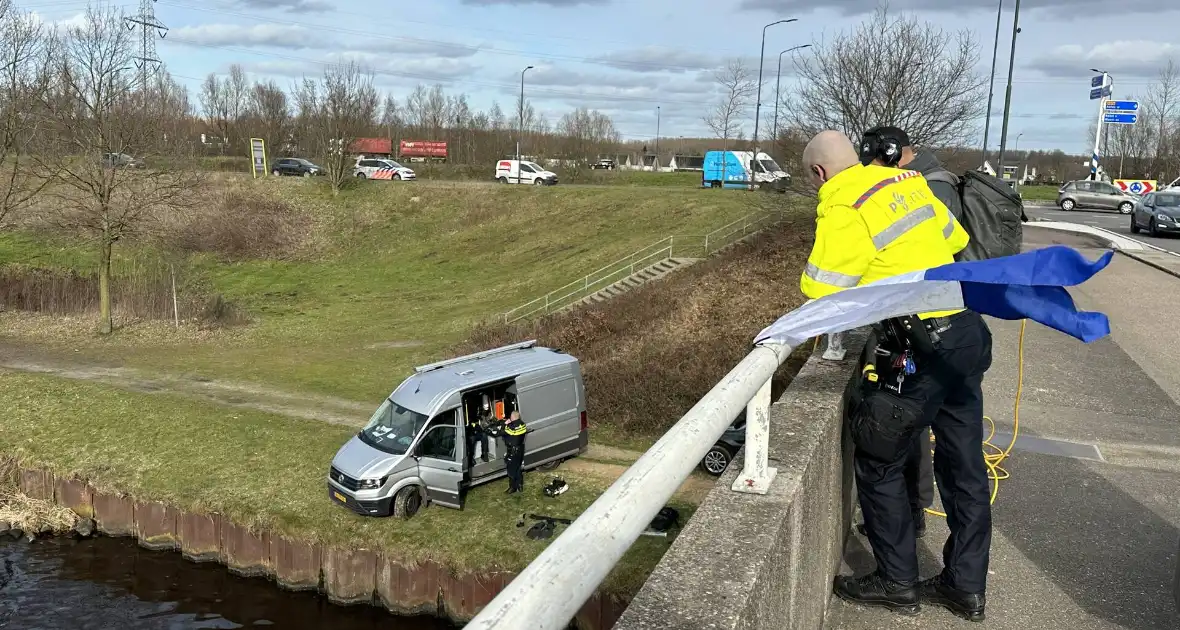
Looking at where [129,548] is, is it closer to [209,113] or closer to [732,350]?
[732,350]

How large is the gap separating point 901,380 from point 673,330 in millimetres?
19257

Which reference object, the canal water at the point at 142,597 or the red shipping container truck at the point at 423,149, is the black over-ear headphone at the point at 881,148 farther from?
the red shipping container truck at the point at 423,149

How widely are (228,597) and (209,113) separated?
7843 cm

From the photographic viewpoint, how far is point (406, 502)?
13.2 m

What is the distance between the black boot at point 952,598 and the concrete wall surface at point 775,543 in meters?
0.40

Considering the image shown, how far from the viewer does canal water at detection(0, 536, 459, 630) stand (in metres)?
12.9

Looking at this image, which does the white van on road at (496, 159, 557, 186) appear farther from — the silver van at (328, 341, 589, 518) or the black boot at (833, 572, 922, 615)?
the black boot at (833, 572, 922, 615)

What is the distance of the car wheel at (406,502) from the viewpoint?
13133mm

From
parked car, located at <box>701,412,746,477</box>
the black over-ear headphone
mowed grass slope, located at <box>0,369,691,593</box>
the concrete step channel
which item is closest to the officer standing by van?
the black over-ear headphone

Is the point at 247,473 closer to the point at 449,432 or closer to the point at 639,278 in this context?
the point at 449,432

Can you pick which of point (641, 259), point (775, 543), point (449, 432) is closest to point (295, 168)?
point (641, 259)

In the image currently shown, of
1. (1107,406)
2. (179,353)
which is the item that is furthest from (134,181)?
(1107,406)

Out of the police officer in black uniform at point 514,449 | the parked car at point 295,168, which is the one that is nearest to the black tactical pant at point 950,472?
the police officer in black uniform at point 514,449

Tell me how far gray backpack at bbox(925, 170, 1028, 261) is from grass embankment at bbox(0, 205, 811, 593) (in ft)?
23.4
